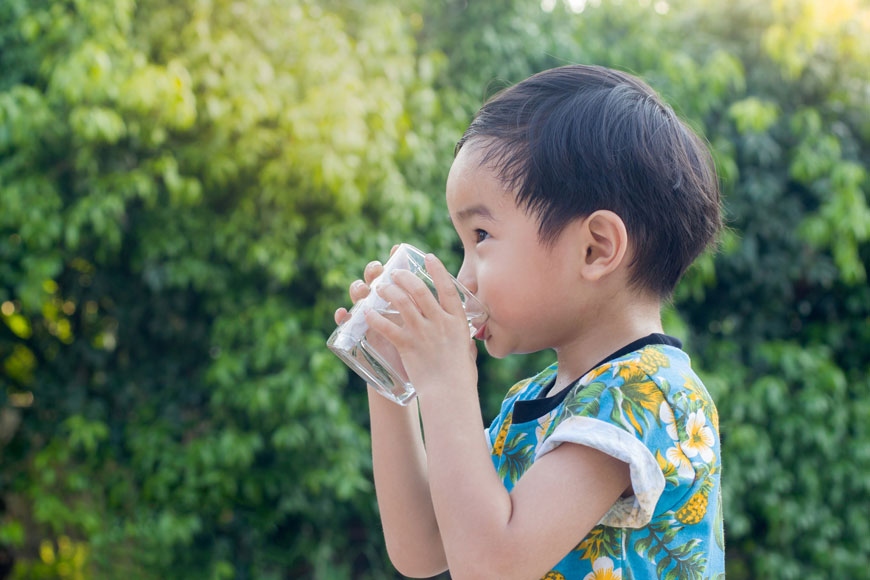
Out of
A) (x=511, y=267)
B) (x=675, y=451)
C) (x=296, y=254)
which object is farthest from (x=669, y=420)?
(x=296, y=254)

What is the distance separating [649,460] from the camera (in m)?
0.93

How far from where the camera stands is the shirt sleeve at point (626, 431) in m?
0.92

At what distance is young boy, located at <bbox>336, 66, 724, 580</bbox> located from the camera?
0.93m

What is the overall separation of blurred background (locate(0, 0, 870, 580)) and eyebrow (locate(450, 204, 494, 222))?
197 centimetres

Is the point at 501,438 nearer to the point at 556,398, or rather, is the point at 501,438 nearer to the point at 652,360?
the point at 556,398

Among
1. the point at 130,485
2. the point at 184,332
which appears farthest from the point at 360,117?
the point at 130,485

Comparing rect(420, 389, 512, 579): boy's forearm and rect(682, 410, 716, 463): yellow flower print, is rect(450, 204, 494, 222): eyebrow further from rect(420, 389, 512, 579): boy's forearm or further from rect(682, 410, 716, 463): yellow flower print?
rect(682, 410, 716, 463): yellow flower print

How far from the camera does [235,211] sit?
10.7ft

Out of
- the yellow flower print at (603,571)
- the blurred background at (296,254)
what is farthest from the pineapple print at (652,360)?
the blurred background at (296,254)

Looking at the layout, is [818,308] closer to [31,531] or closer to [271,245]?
[271,245]

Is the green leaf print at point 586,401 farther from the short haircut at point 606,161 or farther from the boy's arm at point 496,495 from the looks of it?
the short haircut at point 606,161

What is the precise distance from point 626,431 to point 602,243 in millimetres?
240

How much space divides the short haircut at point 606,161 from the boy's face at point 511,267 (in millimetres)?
18

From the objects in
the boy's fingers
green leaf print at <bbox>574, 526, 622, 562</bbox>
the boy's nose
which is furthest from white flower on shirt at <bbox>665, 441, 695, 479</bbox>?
the boy's fingers
